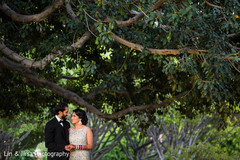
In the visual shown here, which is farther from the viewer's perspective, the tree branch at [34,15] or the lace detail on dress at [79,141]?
the tree branch at [34,15]

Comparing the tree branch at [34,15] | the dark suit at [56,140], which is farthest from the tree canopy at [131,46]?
the dark suit at [56,140]

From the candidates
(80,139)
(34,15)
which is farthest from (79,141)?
(34,15)

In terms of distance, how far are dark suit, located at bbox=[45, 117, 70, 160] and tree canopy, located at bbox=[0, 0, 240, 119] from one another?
130cm

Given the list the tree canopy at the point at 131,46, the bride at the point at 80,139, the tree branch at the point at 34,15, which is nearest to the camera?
the bride at the point at 80,139

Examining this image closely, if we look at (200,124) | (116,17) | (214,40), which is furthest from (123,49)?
(200,124)

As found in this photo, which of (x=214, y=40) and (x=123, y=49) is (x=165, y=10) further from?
(x=123, y=49)

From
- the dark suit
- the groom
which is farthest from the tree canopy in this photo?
the dark suit

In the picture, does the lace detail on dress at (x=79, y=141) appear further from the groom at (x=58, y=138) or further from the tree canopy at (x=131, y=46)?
the tree canopy at (x=131, y=46)

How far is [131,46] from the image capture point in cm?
663

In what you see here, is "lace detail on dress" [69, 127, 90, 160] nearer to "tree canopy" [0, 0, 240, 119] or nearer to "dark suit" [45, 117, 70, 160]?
"dark suit" [45, 117, 70, 160]

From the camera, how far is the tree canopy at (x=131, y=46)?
637cm

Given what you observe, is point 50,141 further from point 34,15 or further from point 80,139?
point 34,15

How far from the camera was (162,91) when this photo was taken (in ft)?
34.1

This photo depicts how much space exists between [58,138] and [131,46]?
2091 mm
